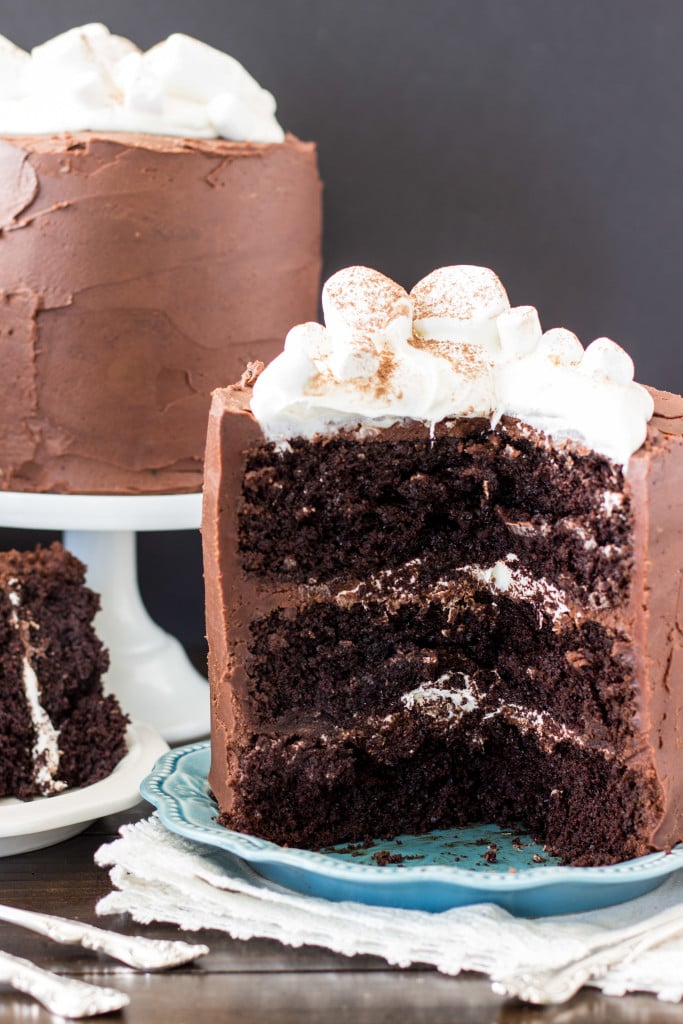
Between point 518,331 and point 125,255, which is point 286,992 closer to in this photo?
point 518,331

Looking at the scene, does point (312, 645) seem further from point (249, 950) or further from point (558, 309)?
point (558, 309)

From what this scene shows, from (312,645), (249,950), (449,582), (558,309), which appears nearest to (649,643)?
(449,582)

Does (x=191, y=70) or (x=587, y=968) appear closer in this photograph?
(x=587, y=968)

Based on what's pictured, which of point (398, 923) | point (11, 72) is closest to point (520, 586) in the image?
point (398, 923)

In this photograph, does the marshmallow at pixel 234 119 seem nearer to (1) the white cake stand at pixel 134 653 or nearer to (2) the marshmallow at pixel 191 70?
(2) the marshmallow at pixel 191 70

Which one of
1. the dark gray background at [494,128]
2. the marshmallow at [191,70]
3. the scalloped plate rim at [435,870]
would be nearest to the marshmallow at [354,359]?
the scalloped plate rim at [435,870]

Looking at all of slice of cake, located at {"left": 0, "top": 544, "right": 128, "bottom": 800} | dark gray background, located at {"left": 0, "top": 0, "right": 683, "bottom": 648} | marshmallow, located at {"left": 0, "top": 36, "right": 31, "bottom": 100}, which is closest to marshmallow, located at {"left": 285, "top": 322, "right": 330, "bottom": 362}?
slice of cake, located at {"left": 0, "top": 544, "right": 128, "bottom": 800}
